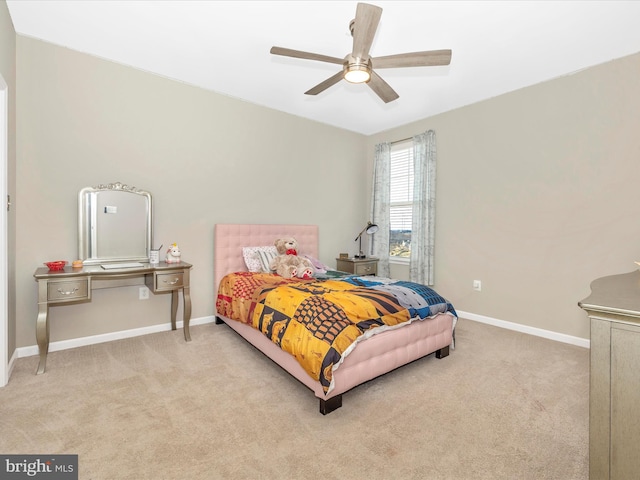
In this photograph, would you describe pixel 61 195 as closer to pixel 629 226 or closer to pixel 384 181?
pixel 384 181

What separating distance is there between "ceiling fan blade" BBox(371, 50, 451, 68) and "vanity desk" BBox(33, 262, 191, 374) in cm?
256

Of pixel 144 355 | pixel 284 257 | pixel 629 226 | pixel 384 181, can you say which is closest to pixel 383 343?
pixel 284 257

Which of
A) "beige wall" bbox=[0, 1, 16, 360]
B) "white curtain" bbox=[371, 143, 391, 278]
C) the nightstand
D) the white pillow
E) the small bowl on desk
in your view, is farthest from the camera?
"white curtain" bbox=[371, 143, 391, 278]

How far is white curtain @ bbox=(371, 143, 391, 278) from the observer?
5.09 metres

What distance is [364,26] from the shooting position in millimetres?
1921

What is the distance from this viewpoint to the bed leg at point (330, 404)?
1.98m

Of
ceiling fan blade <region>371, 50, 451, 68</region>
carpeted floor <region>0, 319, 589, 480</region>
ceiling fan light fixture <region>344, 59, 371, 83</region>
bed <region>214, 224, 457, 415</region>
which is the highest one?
ceiling fan blade <region>371, 50, 451, 68</region>

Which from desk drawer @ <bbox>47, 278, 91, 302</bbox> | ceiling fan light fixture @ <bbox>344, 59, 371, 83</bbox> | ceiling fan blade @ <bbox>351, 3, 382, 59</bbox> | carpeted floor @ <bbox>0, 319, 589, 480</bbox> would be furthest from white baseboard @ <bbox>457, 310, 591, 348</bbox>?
desk drawer @ <bbox>47, 278, 91, 302</bbox>

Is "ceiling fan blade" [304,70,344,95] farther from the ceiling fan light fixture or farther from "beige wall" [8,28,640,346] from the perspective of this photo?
"beige wall" [8,28,640,346]

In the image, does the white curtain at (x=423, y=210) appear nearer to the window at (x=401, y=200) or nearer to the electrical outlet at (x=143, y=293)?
the window at (x=401, y=200)

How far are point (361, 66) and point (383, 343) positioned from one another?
2.01 metres

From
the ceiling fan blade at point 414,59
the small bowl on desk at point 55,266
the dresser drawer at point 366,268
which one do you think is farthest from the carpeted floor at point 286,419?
the ceiling fan blade at point 414,59

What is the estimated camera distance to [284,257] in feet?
12.0

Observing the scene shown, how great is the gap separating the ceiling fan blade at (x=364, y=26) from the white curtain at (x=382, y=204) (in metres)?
3.00
